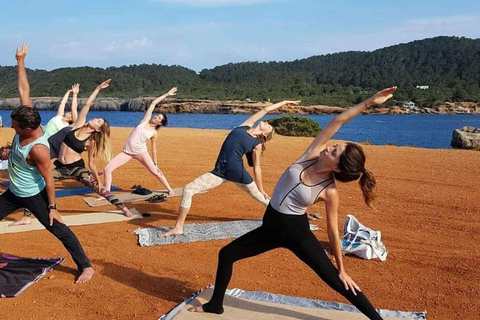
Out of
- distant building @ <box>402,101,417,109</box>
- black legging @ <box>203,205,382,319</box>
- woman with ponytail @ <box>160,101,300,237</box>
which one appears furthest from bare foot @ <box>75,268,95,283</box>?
distant building @ <box>402,101,417,109</box>

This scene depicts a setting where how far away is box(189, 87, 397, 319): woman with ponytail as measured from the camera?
11.5ft

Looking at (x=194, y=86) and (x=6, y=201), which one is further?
(x=194, y=86)

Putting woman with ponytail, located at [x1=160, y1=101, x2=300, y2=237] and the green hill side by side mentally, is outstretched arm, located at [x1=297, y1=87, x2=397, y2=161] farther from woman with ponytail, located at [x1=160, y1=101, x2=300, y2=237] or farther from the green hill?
the green hill

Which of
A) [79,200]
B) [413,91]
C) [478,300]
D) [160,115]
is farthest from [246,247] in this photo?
[413,91]

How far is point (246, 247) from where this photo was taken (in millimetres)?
3961

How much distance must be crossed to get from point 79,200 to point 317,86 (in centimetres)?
11832

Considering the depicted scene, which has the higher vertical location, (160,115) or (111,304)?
(160,115)

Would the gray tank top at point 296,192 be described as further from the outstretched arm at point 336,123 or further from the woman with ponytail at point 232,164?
the woman with ponytail at point 232,164

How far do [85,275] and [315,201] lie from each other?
2.79 m

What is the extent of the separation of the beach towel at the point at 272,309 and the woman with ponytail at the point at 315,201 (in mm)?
634

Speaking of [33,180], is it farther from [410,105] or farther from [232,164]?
[410,105]

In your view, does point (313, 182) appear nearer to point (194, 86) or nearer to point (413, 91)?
point (413, 91)

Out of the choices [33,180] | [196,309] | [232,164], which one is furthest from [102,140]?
[196,309]

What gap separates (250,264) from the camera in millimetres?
5645
